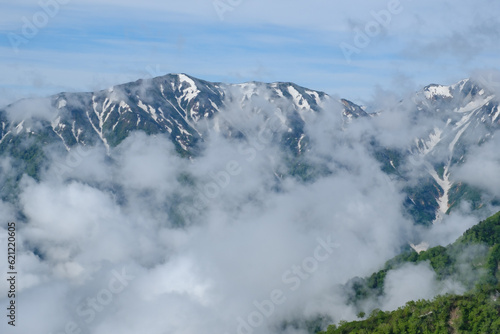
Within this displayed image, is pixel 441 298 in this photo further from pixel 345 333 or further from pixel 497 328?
pixel 345 333

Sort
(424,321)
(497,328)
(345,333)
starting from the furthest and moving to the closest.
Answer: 1. (345,333)
2. (424,321)
3. (497,328)

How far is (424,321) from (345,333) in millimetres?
36728

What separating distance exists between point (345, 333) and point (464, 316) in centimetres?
4771

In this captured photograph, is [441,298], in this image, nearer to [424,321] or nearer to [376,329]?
[424,321]

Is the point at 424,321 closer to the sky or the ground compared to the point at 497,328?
closer to the sky

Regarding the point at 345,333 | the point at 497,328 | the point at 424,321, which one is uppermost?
the point at 345,333

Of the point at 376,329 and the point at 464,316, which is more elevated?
the point at 376,329

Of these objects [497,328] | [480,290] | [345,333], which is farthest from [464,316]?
[345,333]

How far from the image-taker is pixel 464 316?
167125 mm

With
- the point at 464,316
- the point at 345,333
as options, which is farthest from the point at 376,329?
the point at 464,316

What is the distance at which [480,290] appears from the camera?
612 ft

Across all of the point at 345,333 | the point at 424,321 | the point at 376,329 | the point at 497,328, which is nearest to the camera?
the point at 497,328

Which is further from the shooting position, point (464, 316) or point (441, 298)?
point (441, 298)

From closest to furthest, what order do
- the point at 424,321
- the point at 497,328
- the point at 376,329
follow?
the point at 497,328, the point at 424,321, the point at 376,329
